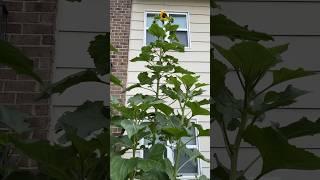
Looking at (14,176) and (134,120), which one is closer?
(14,176)

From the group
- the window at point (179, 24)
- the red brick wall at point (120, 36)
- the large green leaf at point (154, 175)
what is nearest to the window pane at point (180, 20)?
the window at point (179, 24)

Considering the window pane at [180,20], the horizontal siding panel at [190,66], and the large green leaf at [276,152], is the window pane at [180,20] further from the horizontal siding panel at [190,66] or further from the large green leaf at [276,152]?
the large green leaf at [276,152]

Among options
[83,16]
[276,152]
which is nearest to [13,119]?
[83,16]

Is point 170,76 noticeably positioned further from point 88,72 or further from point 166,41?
point 88,72

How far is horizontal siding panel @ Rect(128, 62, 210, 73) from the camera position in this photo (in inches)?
35.9

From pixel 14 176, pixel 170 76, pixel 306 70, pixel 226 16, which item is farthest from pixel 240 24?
pixel 14 176

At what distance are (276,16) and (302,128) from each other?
22 centimetres

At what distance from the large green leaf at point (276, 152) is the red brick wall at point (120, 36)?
300 mm

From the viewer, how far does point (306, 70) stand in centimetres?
78

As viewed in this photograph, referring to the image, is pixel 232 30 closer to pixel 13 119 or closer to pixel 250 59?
pixel 250 59

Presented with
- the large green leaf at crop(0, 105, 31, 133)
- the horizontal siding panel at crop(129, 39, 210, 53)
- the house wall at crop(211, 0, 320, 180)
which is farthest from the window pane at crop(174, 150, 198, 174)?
the large green leaf at crop(0, 105, 31, 133)

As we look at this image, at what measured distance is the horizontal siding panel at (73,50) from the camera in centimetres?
60

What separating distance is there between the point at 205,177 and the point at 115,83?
10.3 inches

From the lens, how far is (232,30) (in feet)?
2.54
